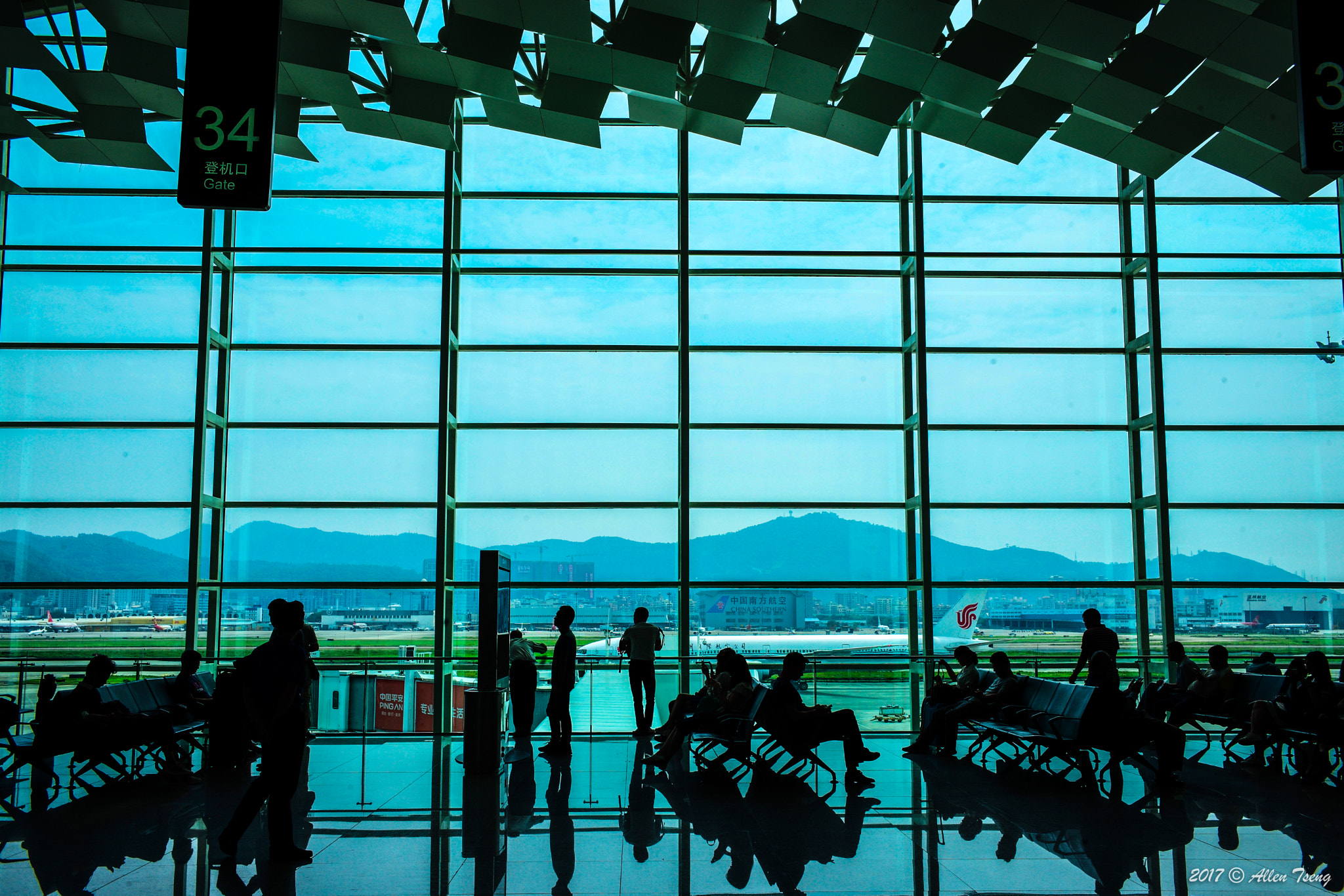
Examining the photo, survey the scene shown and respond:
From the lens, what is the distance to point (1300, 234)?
13.2 m

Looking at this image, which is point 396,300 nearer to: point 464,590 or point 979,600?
point 464,590

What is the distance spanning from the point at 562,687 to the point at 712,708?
173cm

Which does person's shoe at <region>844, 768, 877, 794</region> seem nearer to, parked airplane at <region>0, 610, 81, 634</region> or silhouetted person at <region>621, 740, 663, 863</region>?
silhouetted person at <region>621, 740, 663, 863</region>

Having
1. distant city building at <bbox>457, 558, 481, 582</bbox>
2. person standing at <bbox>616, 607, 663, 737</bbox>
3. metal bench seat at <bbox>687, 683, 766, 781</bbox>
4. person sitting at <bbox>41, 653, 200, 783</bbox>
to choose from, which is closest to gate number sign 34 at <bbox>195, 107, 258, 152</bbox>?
person sitting at <bbox>41, 653, 200, 783</bbox>

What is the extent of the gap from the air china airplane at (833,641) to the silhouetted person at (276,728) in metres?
6.94

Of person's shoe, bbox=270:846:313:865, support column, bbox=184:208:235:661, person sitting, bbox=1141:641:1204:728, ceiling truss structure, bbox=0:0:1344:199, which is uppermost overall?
ceiling truss structure, bbox=0:0:1344:199

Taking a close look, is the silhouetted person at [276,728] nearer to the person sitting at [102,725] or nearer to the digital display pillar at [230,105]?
the person sitting at [102,725]

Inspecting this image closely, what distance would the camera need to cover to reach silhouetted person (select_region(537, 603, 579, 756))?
384 inches

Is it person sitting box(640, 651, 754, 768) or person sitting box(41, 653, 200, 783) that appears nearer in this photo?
person sitting box(41, 653, 200, 783)

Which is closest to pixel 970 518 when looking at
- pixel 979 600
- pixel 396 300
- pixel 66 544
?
pixel 979 600

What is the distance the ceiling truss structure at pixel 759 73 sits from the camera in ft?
32.7

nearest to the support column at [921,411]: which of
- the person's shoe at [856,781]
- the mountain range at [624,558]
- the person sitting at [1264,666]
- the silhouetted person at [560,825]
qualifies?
the mountain range at [624,558]

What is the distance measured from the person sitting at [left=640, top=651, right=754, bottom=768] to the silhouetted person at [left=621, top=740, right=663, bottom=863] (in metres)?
0.20

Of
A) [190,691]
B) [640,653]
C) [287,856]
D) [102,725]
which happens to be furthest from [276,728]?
[640,653]
